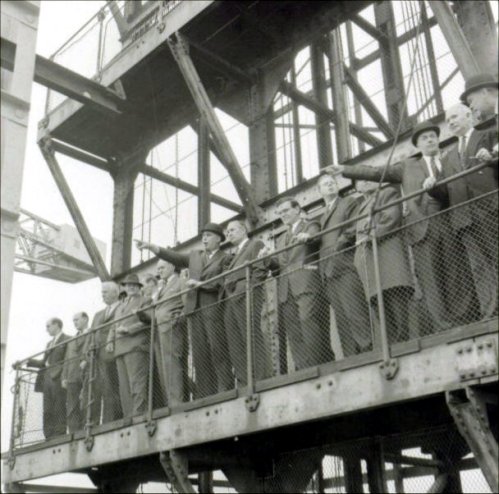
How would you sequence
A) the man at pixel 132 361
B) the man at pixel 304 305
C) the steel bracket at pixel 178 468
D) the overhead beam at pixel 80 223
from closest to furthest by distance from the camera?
the man at pixel 304 305 < the steel bracket at pixel 178 468 < the man at pixel 132 361 < the overhead beam at pixel 80 223

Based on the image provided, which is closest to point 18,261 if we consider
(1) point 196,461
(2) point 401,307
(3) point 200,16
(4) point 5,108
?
(3) point 200,16

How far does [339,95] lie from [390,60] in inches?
34.2

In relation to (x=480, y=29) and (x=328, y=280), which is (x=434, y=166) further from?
(x=480, y=29)

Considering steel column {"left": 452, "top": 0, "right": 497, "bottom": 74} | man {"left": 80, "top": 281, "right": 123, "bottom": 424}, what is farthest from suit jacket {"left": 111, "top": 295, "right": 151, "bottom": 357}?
steel column {"left": 452, "top": 0, "right": 497, "bottom": 74}

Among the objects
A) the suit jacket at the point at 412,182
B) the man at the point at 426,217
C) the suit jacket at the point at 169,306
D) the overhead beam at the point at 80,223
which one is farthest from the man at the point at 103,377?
the man at the point at 426,217

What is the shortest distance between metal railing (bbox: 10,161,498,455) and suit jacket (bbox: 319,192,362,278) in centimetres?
2

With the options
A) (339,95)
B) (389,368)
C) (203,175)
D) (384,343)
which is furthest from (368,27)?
(389,368)

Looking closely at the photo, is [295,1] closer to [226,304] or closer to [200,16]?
[200,16]

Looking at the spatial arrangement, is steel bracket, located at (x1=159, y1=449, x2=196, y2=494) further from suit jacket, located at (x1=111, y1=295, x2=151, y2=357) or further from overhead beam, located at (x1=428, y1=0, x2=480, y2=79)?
overhead beam, located at (x1=428, y1=0, x2=480, y2=79)

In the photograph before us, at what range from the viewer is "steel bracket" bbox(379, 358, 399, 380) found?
6.44 meters

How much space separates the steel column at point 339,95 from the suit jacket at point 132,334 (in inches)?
137

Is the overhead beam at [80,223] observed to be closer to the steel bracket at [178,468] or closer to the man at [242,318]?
the steel bracket at [178,468]

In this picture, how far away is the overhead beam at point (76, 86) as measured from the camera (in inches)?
488

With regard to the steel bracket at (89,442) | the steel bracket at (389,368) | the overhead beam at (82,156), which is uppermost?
the overhead beam at (82,156)
